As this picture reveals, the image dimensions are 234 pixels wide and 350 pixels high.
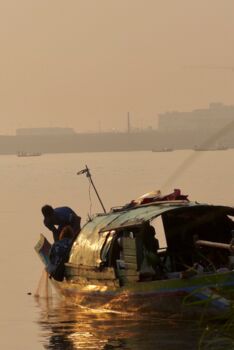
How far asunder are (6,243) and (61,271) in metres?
23.5

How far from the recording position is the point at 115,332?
19.5 meters

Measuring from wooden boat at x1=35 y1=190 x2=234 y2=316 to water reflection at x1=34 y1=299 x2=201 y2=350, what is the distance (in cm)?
22

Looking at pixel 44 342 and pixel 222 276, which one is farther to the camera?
pixel 44 342

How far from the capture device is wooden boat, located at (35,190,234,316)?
1839 cm

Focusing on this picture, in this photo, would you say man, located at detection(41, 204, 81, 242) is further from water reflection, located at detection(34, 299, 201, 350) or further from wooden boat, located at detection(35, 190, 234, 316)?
water reflection, located at detection(34, 299, 201, 350)

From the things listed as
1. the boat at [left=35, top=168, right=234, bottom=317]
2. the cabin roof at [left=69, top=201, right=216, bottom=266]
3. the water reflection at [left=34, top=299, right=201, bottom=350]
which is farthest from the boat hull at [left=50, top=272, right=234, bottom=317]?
the cabin roof at [left=69, top=201, right=216, bottom=266]

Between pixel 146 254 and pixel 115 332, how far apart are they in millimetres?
1592

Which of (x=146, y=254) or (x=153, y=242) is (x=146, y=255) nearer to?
(x=146, y=254)

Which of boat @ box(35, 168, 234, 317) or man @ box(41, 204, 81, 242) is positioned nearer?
boat @ box(35, 168, 234, 317)

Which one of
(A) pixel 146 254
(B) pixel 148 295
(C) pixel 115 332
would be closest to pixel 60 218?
(C) pixel 115 332

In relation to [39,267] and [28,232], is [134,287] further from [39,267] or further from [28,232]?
[28,232]

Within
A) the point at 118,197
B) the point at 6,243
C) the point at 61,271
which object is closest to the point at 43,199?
the point at 118,197

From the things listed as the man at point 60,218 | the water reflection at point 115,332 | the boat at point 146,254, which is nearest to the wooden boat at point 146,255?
the boat at point 146,254

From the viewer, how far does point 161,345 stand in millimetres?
18031
